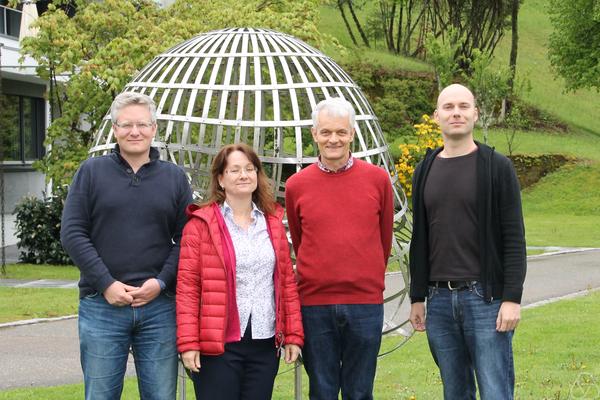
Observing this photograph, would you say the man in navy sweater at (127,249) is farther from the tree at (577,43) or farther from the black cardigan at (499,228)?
the tree at (577,43)

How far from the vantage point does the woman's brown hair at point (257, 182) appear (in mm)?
4512

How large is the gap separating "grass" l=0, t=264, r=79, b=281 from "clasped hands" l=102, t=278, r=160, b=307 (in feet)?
38.7

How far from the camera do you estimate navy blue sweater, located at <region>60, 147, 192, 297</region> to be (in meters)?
4.43

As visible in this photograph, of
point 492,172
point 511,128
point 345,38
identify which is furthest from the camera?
point 345,38

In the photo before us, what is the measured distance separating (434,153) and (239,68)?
1422 mm

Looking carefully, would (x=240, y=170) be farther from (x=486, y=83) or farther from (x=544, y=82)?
(x=544, y=82)

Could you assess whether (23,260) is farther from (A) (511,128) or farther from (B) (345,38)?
(B) (345,38)

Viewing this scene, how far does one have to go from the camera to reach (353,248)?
179 inches

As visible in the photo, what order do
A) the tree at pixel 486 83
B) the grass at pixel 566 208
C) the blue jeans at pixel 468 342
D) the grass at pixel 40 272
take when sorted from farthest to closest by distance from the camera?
the tree at pixel 486 83, the grass at pixel 566 208, the grass at pixel 40 272, the blue jeans at pixel 468 342

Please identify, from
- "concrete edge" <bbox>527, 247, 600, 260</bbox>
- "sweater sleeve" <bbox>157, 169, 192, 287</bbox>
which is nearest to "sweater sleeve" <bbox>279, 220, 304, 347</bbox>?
"sweater sleeve" <bbox>157, 169, 192, 287</bbox>

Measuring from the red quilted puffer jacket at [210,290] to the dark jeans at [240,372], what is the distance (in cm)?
7

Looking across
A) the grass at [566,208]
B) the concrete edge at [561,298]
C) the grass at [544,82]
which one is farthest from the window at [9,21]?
the grass at [544,82]

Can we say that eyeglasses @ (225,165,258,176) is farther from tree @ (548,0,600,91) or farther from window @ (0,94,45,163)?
tree @ (548,0,600,91)

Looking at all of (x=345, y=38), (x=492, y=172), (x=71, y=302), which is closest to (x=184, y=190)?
(x=492, y=172)
